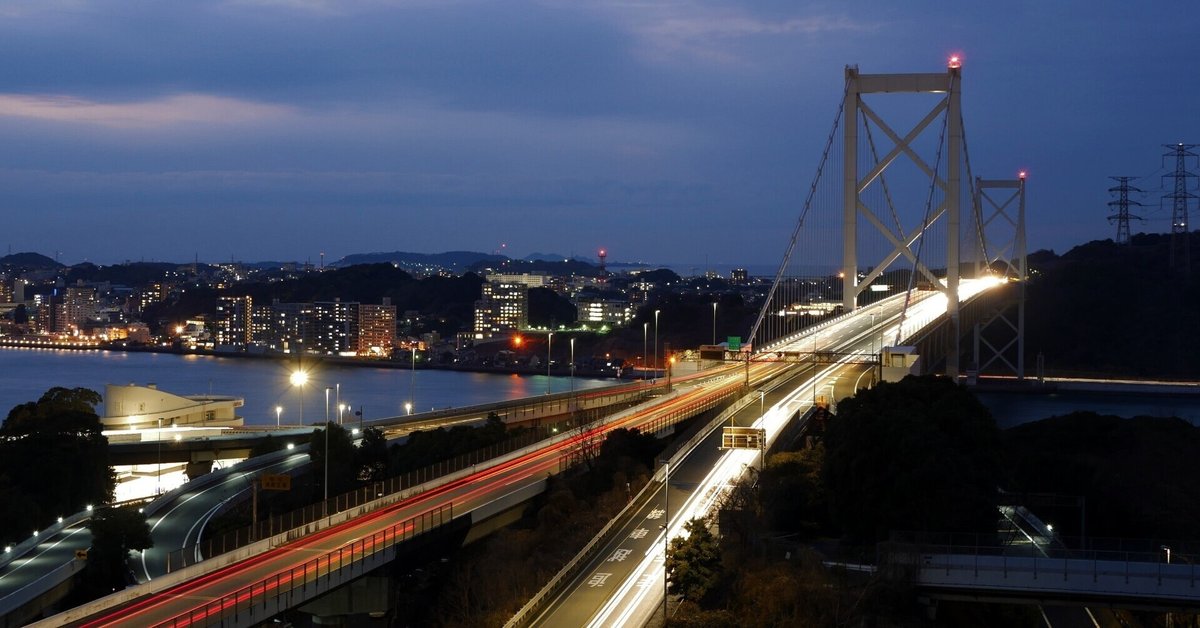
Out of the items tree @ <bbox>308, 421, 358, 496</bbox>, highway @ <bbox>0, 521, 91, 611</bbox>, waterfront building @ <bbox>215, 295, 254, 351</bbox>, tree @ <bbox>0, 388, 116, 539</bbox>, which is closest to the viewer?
highway @ <bbox>0, 521, 91, 611</bbox>

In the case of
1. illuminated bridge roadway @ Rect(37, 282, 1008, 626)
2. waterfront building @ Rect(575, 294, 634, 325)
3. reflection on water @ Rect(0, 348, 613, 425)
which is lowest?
reflection on water @ Rect(0, 348, 613, 425)

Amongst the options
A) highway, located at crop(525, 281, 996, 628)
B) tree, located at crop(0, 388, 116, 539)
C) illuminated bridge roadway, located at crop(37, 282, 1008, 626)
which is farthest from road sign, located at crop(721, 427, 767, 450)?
tree, located at crop(0, 388, 116, 539)

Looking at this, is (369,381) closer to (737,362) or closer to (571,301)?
(737,362)

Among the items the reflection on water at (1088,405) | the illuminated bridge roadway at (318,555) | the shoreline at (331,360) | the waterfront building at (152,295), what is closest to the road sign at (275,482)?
the illuminated bridge roadway at (318,555)

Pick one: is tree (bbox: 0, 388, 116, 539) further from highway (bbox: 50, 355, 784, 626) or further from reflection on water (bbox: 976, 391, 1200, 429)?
reflection on water (bbox: 976, 391, 1200, 429)

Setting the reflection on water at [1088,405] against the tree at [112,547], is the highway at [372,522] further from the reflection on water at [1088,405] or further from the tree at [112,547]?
the reflection on water at [1088,405]

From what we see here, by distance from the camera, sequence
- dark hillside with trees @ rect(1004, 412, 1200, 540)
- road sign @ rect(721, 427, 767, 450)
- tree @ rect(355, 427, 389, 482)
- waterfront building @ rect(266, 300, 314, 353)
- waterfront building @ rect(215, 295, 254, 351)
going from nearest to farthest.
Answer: road sign @ rect(721, 427, 767, 450) < dark hillside with trees @ rect(1004, 412, 1200, 540) < tree @ rect(355, 427, 389, 482) < waterfront building @ rect(266, 300, 314, 353) < waterfront building @ rect(215, 295, 254, 351)

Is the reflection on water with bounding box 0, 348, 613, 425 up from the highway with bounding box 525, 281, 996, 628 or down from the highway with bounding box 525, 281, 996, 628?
down

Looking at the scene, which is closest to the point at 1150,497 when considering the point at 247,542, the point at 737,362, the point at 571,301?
the point at 737,362
